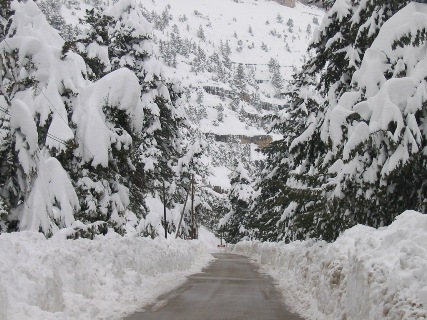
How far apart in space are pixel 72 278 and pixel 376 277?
5.94 meters

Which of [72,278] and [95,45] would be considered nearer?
[72,278]

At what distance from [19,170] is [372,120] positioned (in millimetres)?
9175

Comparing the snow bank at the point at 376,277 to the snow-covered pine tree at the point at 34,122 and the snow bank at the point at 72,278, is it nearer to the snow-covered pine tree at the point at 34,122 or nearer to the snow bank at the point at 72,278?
the snow bank at the point at 72,278

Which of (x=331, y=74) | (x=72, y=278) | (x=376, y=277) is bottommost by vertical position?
(x=72, y=278)

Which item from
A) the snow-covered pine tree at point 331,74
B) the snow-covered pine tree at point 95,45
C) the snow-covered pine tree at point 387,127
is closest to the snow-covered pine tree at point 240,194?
the snow-covered pine tree at point 95,45

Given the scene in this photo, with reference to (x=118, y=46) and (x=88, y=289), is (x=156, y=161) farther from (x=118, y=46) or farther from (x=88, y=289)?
(x=88, y=289)

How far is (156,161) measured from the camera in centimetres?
2667

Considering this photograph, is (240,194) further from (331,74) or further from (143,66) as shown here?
(331,74)

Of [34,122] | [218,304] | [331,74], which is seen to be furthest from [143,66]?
[218,304]

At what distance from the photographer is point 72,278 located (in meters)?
9.84

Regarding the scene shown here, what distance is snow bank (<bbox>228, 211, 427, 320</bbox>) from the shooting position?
18.5ft

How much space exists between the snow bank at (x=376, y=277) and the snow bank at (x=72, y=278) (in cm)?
397

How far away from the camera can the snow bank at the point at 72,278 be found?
299 inches

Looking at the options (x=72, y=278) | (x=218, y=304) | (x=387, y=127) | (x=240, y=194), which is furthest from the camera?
(x=240, y=194)
